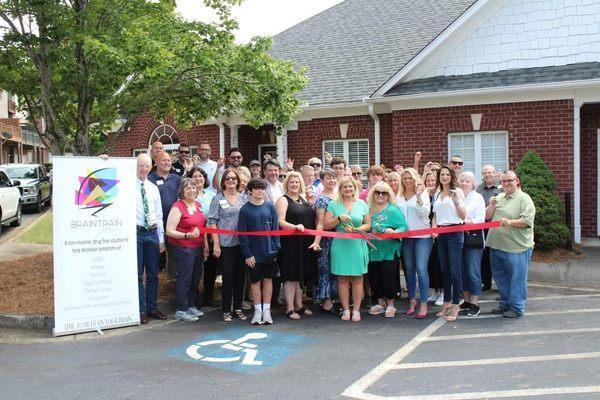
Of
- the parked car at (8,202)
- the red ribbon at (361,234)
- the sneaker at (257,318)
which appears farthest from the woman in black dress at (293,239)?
the parked car at (8,202)

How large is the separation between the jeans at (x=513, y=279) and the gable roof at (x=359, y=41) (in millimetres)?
7631

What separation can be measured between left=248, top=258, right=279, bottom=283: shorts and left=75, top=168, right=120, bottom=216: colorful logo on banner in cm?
190

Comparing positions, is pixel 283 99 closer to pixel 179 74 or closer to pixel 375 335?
pixel 179 74

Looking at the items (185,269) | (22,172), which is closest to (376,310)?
(185,269)

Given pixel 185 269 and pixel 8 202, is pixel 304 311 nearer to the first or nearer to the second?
pixel 185 269

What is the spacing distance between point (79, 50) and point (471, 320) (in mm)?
6553

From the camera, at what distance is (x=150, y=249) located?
23.4 feet

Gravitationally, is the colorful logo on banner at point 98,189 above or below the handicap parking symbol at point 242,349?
above

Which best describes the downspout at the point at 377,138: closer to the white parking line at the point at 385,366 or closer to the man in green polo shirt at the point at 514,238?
the man in green polo shirt at the point at 514,238

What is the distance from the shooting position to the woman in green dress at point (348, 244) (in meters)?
6.95

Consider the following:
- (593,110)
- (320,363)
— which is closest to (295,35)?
(593,110)

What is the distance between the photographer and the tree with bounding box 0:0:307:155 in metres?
7.86

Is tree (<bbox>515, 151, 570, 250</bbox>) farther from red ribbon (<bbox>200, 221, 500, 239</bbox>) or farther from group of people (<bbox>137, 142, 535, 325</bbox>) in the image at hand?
red ribbon (<bbox>200, 221, 500, 239</bbox>)

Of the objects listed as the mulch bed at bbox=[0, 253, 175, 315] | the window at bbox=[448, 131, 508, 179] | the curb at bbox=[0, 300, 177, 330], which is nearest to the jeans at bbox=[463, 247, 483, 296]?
the mulch bed at bbox=[0, 253, 175, 315]
